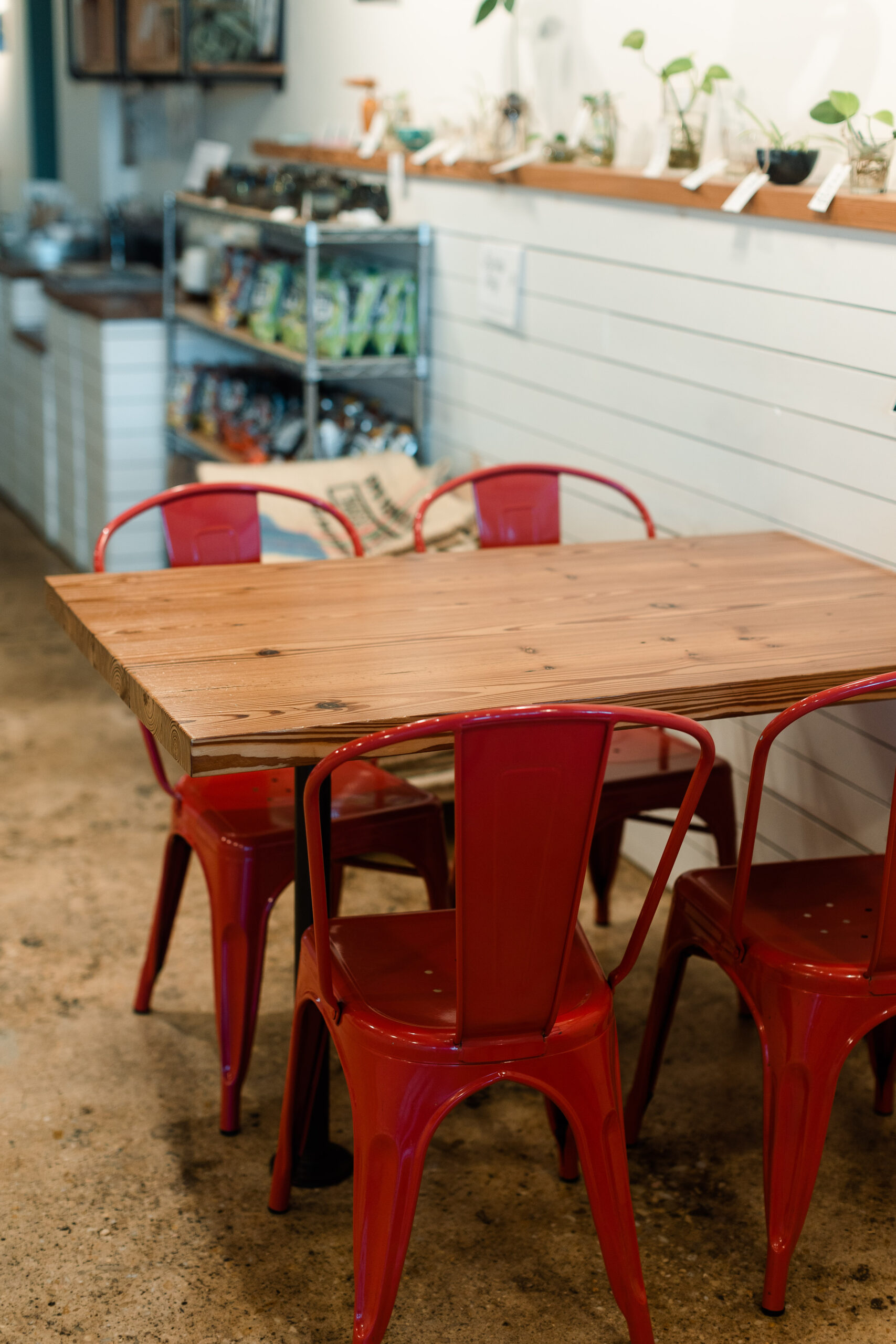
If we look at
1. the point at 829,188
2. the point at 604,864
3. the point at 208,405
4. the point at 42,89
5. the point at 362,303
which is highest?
the point at 42,89

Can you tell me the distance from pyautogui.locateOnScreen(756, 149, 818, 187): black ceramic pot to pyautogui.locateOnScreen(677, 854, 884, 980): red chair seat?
125cm

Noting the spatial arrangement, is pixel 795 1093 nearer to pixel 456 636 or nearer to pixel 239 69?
pixel 456 636

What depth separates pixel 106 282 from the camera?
530 cm

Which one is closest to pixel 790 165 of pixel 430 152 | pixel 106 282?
pixel 430 152

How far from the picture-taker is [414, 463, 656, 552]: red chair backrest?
271 cm

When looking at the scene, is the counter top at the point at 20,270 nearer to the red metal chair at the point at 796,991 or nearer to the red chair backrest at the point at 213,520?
the red chair backrest at the point at 213,520

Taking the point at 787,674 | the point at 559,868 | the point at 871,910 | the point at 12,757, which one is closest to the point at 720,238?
the point at 787,674

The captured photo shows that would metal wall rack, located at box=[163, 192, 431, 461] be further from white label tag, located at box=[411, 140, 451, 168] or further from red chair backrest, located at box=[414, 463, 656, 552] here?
Answer: red chair backrest, located at box=[414, 463, 656, 552]

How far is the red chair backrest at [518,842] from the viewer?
142 cm

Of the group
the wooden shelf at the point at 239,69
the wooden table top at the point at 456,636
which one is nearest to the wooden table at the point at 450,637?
the wooden table top at the point at 456,636

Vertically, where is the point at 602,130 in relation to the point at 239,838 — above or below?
above

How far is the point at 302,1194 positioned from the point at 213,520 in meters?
1.15

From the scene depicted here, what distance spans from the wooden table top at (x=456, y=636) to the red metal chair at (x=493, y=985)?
0.49ft

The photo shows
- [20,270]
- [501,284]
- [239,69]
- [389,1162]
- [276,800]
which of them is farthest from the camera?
[20,270]
